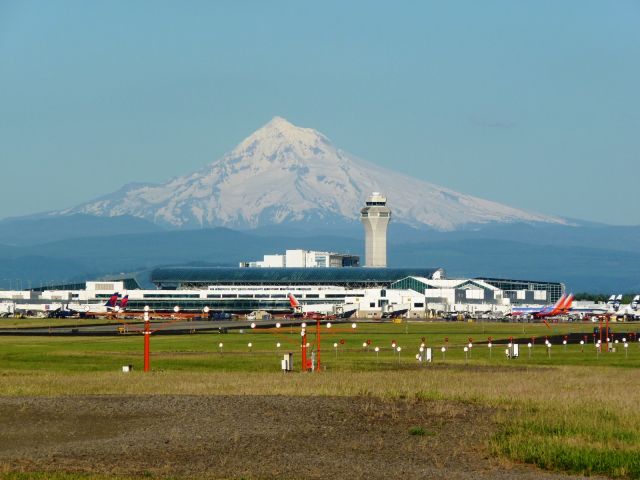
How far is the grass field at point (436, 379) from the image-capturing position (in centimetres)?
4025

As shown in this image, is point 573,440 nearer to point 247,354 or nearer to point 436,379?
point 436,379

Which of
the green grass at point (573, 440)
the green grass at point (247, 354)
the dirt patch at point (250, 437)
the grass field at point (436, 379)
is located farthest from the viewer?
the green grass at point (247, 354)

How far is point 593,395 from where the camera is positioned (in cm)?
5394

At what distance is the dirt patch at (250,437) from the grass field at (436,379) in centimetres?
194

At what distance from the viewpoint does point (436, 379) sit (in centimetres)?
6372

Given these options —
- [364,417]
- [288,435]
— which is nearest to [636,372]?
[364,417]

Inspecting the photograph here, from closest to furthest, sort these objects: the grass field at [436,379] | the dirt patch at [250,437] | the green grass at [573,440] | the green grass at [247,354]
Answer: the dirt patch at [250,437]
the green grass at [573,440]
the grass field at [436,379]
the green grass at [247,354]

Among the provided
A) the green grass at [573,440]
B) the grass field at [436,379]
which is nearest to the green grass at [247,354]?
the grass field at [436,379]

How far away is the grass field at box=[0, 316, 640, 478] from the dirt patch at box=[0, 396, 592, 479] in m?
1.94

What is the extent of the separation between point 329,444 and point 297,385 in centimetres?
1814

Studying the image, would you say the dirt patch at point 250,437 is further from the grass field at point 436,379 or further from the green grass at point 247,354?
the green grass at point 247,354

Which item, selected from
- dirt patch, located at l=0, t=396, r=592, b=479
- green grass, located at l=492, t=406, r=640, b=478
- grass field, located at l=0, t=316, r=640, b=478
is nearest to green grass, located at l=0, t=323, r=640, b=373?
grass field, located at l=0, t=316, r=640, b=478

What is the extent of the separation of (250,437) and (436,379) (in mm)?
25111

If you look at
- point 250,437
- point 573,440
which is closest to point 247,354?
point 250,437
